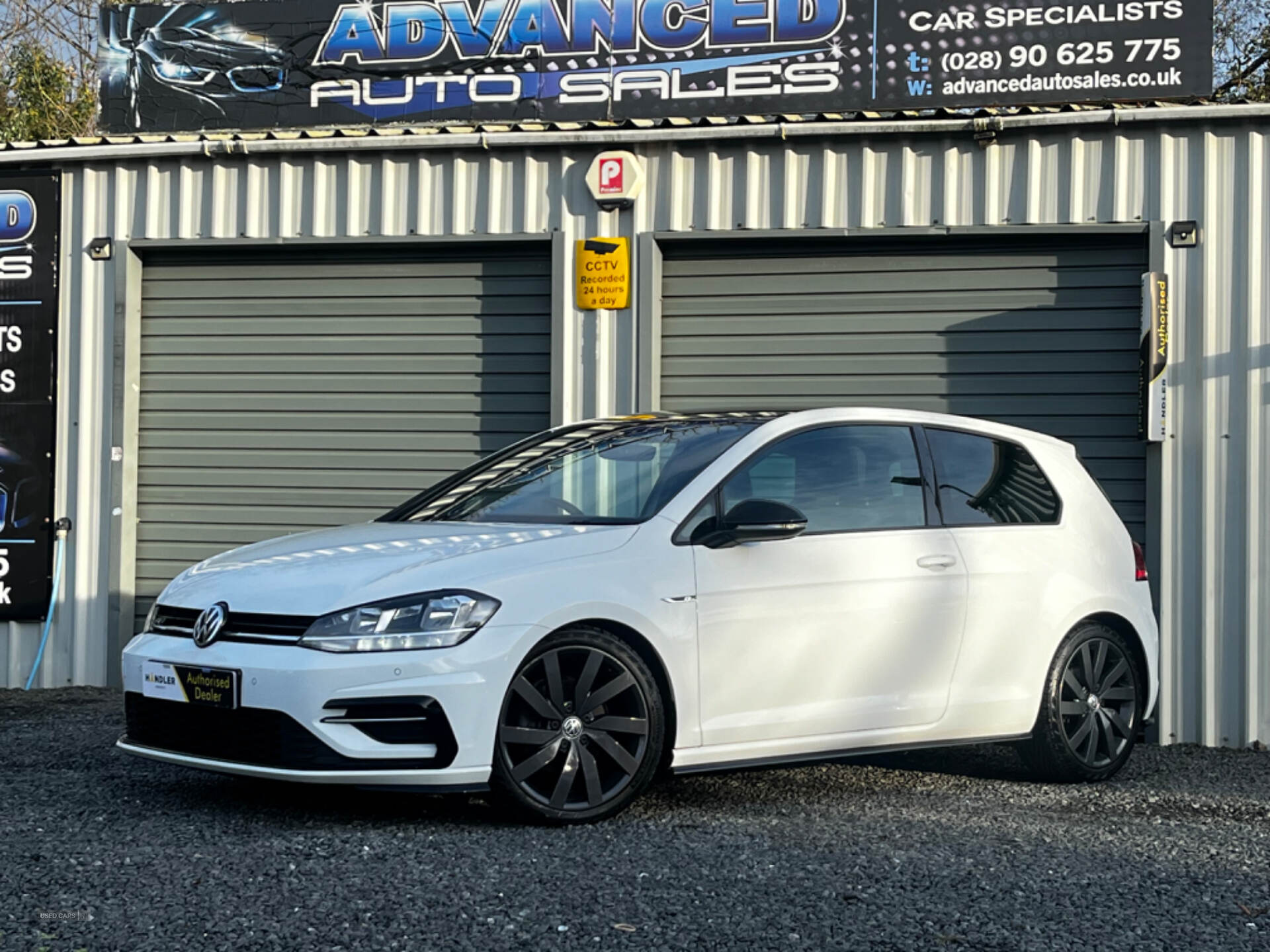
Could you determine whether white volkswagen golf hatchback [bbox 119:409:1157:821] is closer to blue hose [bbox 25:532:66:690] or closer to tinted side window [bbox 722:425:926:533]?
tinted side window [bbox 722:425:926:533]

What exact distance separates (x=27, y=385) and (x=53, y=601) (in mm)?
1437

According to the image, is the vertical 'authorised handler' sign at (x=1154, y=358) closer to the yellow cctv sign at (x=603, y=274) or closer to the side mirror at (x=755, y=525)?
the yellow cctv sign at (x=603, y=274)

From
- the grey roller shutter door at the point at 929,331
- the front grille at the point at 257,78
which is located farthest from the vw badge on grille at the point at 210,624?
the front grille at the point at 257,78

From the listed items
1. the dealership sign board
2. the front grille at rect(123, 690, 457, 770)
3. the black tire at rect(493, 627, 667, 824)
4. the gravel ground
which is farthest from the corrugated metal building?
the front grille at rect(123, 690, 457, 770)

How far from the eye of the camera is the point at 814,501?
21.0 ft

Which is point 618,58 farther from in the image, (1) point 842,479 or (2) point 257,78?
(1) point 842,479

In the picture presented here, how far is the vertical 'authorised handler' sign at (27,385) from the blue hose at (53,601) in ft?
0.16

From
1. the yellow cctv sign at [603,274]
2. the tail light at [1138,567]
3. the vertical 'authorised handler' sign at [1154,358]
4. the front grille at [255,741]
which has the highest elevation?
the yellow cctv sign at [603,274]

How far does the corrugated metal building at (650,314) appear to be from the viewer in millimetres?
9266

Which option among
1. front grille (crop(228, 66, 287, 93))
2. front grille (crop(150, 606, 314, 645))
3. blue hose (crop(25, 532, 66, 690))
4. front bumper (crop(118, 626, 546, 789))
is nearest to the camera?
front bumper (crop(118, 626, 546, 789))

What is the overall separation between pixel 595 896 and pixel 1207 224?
6430mm

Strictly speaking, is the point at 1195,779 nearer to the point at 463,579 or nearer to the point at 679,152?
the point at 463,579

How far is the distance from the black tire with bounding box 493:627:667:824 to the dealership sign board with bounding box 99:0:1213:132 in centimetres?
559

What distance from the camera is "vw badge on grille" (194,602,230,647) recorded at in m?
5.60
